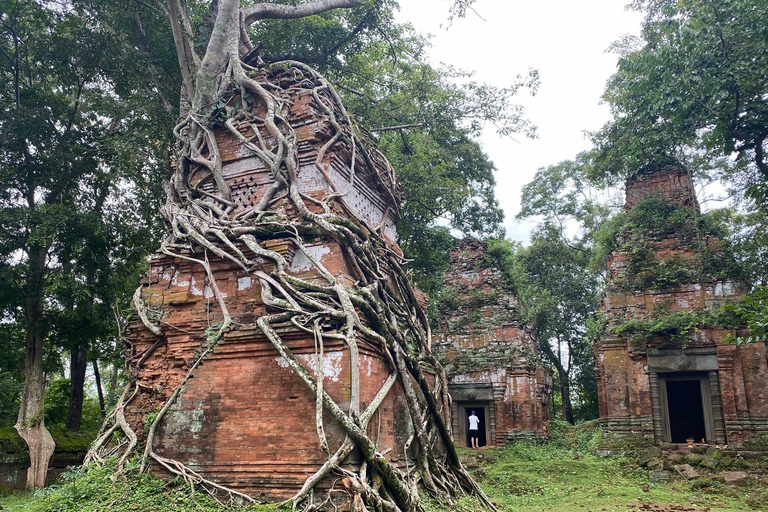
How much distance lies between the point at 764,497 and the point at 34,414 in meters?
11.9

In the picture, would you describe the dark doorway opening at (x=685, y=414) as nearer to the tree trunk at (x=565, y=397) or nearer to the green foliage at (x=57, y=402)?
the tree trunk at (x=565, y=397)

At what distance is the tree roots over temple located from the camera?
5234mm

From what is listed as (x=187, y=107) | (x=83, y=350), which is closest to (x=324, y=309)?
(x=187, y=107)

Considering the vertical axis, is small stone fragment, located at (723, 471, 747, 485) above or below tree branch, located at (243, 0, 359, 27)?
below

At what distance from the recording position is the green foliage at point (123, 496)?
5164mm

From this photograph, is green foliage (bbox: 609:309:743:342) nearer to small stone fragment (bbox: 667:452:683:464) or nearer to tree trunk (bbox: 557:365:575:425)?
small stone fragment (bbox: 667:452:683:464)

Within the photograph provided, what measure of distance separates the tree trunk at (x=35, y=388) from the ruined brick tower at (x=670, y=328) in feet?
36.2

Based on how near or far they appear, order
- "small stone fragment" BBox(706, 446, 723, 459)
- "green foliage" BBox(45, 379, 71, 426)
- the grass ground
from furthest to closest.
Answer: "green foliage" BBox(45, 379, 71, 426), "small stone fragment" BBox(706, 446, 723, 459), the grass ground

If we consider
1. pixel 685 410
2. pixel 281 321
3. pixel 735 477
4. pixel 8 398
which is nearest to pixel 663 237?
pixel 685 410

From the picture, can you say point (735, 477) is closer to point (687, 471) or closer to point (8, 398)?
point (687, 471)

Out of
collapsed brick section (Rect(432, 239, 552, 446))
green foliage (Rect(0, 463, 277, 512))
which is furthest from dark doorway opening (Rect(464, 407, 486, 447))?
green foliage (Rect(0, 463, 277, 512))

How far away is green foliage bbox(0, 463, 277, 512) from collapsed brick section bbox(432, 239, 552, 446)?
33.9 ft

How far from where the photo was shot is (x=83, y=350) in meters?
12.6

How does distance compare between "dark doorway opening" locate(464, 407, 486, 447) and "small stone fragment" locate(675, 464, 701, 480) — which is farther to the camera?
"dark doorway opening" locate(464, 407, 486, 447)
